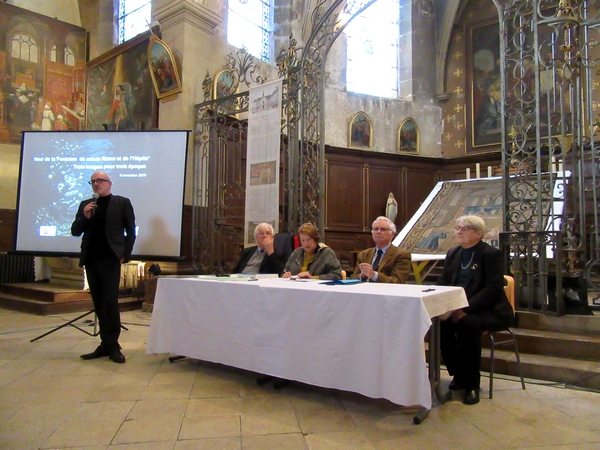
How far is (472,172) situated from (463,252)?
323 inches

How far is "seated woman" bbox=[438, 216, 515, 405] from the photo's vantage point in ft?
9.18

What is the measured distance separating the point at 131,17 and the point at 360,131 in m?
5.51

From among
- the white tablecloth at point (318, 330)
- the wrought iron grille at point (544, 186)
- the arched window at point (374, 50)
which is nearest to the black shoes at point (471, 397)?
the white tablecloth at point (318, 330)

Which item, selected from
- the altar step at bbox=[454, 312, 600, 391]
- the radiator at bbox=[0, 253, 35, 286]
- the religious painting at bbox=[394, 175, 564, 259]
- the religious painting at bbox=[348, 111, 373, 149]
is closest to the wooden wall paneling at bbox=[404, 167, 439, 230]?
the religious painting at bbox=[348, 111, 373, 149]

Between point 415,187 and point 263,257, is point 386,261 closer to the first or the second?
point 263,257

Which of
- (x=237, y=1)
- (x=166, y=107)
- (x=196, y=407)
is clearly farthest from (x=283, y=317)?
(x=237, y=1)

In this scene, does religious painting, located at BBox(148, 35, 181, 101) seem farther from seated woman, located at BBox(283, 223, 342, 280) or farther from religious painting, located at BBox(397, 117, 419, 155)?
religious painting, located at BBox(397, 117, 419, 155)

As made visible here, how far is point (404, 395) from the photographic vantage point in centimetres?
225

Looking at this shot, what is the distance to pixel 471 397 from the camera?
107 inches

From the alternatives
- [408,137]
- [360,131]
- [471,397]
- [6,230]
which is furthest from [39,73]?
[471,397]

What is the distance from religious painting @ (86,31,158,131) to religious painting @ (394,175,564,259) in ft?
15.0

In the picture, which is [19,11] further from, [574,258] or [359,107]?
[574,258]

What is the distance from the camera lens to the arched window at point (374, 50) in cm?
1112

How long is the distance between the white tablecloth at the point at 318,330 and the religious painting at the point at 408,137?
8.60 m
